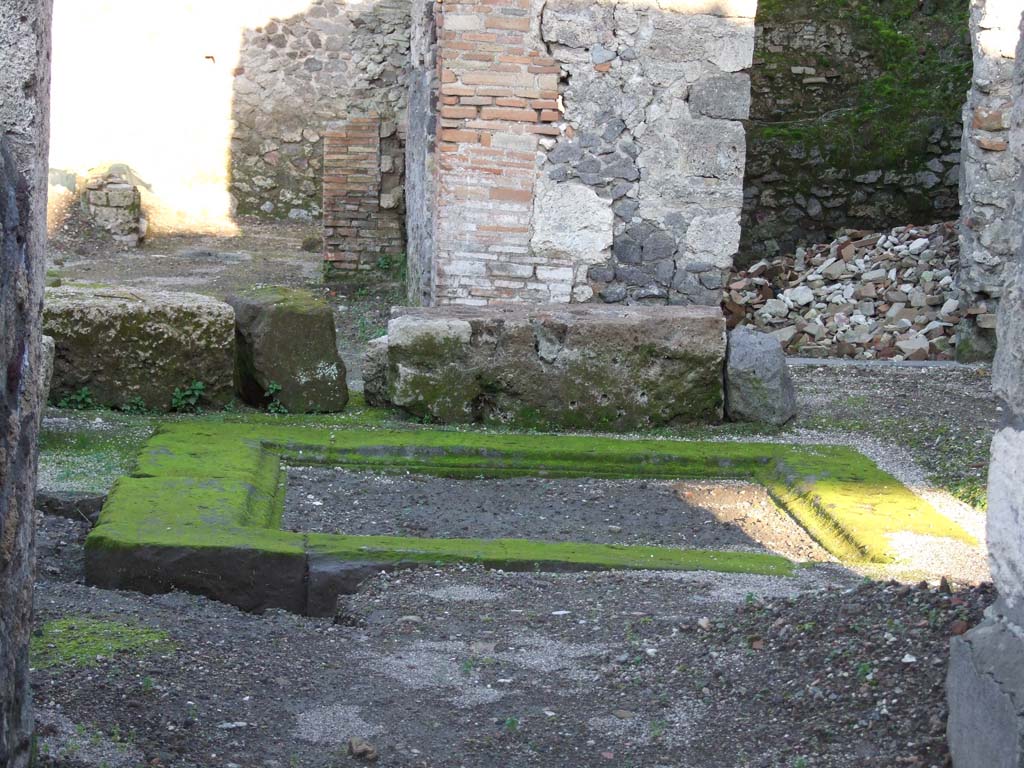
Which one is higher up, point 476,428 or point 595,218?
point 595,218

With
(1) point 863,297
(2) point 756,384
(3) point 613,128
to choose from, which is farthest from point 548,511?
(1) point 863,297

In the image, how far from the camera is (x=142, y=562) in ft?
12.3

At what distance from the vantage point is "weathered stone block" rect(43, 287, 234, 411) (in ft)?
18.4

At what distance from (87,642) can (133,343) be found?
2.80 metres

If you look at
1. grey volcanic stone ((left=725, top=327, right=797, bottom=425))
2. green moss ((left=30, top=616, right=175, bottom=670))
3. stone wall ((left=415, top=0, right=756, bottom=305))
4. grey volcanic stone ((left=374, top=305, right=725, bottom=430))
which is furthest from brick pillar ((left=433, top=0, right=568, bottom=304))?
green moss ((left=30, top=616, right=175, bottom=670))

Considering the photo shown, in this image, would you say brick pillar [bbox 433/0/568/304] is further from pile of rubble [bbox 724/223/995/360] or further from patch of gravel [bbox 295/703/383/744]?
patch of gravel [bbox 295/703/383/744]

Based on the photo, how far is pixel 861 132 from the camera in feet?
35.0

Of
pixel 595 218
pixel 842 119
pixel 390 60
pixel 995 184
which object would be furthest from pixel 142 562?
pixel 390 60

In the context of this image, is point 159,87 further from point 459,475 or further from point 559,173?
point 459,475

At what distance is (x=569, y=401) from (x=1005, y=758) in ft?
13.0

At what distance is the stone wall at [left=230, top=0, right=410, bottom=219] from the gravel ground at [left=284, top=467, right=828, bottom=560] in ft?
30.1

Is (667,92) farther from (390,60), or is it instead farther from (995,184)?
(390,60)

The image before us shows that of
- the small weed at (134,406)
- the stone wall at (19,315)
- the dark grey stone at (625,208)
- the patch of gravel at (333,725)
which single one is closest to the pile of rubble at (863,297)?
the dark grey stone at (625,208)

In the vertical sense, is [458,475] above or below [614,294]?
below
